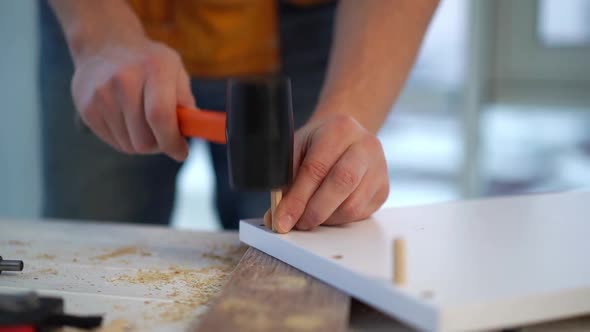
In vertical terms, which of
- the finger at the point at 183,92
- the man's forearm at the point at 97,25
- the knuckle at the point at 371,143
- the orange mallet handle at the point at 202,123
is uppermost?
the man's forearm at the point at 97,25

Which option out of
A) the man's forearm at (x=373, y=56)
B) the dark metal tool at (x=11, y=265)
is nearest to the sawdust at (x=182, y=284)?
the dark metal tool at (x=11, y=265)

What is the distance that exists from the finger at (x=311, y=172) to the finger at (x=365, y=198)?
0.05 metres

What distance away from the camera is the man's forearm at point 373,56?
3.57ft

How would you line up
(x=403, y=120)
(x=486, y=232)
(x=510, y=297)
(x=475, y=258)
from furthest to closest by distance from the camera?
(x=403, y=120) → (x=486, y=232) → (x=475, y=258) → (x=510, y=297)

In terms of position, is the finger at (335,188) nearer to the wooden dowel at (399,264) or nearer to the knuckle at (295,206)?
the knuckle at (295,206)

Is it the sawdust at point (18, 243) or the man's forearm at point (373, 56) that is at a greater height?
the man's forearm at point (373, 56)

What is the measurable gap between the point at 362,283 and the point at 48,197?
1.01 m

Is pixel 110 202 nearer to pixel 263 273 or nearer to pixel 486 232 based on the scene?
pixel 263 273

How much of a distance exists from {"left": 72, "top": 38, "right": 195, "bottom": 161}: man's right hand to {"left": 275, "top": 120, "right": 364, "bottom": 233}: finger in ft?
0.71

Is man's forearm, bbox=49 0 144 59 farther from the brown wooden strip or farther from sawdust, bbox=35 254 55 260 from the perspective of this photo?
the brown wooden strip

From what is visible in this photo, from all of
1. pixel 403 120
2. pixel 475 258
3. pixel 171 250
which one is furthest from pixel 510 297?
pixel 403 120

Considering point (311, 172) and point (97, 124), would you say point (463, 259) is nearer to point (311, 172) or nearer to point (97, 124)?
Answer: point (311, 172)

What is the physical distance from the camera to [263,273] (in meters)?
0.77

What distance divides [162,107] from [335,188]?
28 cm
